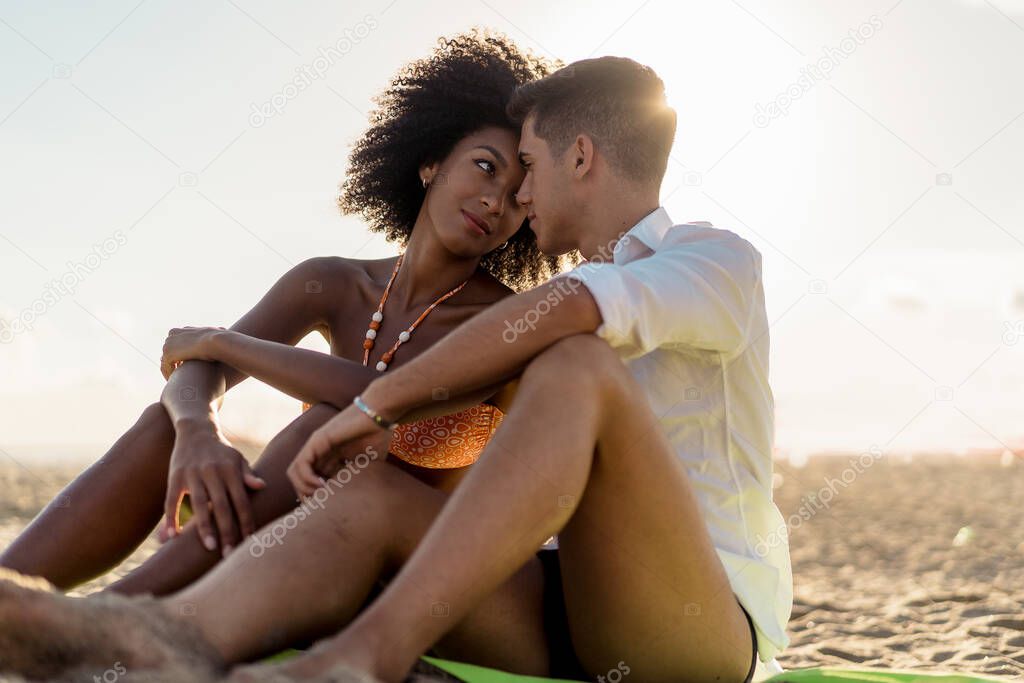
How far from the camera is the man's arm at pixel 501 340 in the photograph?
2111mm

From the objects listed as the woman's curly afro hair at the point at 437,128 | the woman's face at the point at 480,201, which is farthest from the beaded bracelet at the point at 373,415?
the woman's curly afro hair at the point at 437,128

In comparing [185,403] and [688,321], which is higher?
[688,321]

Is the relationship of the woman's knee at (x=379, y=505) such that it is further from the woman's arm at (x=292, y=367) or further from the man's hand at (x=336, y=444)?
the woman's arm at (x=292, y=367)

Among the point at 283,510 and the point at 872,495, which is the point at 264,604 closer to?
the point at 283,510

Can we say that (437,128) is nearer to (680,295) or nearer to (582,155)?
(582,155)

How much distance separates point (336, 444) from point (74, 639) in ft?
2.36

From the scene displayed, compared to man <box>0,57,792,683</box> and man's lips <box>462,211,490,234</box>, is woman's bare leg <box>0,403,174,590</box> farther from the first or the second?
man's lips <box>462,211,490,234</box>

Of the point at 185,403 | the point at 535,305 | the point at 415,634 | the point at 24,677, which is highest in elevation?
the point at 535,305

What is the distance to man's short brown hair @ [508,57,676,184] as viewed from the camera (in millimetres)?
3010

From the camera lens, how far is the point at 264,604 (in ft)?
6.68

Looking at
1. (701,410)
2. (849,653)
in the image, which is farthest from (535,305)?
(849,653)

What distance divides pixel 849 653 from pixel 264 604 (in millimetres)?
3668

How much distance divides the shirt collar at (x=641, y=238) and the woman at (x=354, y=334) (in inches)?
25.9

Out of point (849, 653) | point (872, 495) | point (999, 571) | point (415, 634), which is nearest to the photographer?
point (415, 634)
